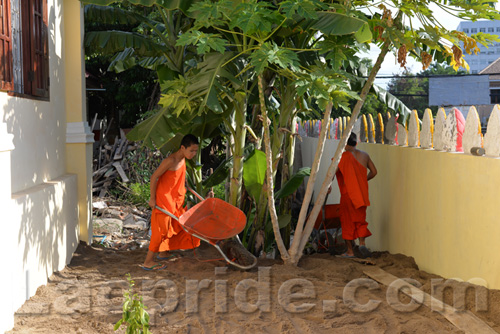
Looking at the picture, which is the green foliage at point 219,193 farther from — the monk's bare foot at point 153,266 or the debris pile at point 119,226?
the monk's bare foot at point 153,266

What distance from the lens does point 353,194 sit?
6957 millimetres

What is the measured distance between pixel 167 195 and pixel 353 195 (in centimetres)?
228

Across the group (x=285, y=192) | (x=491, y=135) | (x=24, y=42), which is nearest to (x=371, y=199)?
(x=285, y=192)

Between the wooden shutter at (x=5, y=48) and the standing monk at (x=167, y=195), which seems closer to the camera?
the wooden shutter at (x=5, y=48)

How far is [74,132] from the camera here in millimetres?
7387

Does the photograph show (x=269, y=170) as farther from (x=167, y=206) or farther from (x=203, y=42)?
(x=203, y=42)

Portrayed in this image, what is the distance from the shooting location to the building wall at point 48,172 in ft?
13.5

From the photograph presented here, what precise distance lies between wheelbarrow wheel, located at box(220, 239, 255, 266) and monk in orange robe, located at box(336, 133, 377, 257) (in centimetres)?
138

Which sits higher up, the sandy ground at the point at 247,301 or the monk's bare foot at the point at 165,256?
the sandy ground at the point at 247,301

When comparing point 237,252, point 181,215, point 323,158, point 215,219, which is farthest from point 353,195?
point 323,158

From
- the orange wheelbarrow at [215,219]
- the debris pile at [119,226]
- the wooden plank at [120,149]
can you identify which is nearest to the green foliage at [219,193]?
the debris pile at [119,226]

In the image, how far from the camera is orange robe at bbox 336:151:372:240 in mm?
6945

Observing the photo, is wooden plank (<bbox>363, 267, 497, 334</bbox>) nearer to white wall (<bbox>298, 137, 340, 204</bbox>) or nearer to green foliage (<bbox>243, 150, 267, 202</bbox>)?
green foliage (<bbox>243, 150, 267, 202</bbox>)

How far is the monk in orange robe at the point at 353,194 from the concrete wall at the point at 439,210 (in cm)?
37
